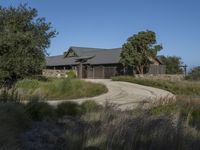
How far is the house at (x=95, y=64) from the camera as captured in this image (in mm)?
54312

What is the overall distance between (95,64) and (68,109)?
45316 millimetres

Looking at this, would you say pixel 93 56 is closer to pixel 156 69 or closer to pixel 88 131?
pixel 156 69

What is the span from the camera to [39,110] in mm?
11086

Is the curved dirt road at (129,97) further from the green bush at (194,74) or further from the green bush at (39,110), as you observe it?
the green bush at (194,74)

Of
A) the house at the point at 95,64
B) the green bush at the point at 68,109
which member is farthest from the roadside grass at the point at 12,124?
the house at the point at 95,64

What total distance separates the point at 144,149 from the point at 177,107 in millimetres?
5638

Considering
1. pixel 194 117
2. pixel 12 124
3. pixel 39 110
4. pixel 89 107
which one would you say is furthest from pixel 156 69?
pixel 12 124

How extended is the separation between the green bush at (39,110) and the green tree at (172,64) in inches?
2172

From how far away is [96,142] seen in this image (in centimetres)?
737

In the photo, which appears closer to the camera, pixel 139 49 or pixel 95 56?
pixel 139 49

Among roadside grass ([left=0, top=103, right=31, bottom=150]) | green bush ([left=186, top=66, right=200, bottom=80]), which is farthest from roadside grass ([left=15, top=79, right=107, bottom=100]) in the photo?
green bush ([left=186, top=66, right=200, bottom=80])

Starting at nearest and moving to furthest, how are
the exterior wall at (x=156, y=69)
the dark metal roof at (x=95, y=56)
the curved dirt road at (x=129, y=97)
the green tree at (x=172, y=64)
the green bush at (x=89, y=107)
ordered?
the green bush at (x=89, y=107)
the curved dirt road at (x=129, y=97)
the exterior wall at (x=156, y=69)
the dark metal roof at (x=95, y=56)
the green tree at (x=172, y=64)

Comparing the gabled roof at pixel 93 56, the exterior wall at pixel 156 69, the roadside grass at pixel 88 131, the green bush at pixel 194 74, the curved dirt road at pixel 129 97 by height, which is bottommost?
the curved dirt road at pixel 129 97

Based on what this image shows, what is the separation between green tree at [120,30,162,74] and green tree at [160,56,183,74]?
16028 millimetres
